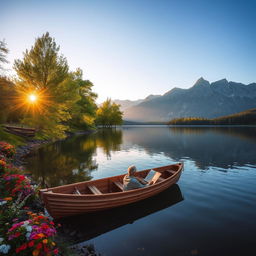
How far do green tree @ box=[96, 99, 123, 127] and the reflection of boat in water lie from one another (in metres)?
84.3

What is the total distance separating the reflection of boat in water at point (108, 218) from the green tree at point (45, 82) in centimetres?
2159

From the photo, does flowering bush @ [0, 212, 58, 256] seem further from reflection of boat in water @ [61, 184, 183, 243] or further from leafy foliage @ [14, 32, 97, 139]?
leafy foliage @ [14, 32, 97, 139]

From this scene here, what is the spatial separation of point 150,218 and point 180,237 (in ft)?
6.55

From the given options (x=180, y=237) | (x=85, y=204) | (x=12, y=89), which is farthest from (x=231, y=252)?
(x=12, y=89)

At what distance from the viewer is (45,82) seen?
1196 inches

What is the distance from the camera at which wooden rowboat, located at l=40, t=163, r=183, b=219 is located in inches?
305

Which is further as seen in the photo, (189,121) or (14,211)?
(189,121)

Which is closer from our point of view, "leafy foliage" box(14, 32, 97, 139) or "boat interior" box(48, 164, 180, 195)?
"boat interior" box(48, 164, 180, 195)

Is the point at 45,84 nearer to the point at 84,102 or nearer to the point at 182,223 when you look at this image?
the point at 84,102

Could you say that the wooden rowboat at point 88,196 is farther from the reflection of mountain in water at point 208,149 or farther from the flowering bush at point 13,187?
the reflection of mountain in water at point 208,149

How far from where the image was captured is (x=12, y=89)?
28031 millimetres

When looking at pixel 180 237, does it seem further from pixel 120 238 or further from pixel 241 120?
pixel 241 120

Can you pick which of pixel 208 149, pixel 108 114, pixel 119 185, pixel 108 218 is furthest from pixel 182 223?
pixel 108 114

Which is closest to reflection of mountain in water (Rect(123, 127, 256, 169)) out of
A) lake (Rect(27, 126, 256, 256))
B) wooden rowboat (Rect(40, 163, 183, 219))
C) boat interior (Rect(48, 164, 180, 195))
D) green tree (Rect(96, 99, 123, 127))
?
lake (Rect(27, 126, 256, 256))
